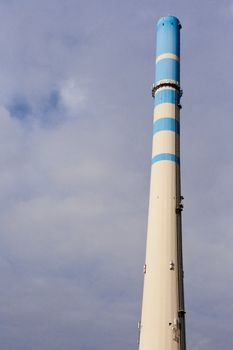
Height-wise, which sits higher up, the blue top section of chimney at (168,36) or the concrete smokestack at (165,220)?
the blue top section of chimney at (168,36)

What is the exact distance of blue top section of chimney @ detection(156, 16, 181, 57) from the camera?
55319mm

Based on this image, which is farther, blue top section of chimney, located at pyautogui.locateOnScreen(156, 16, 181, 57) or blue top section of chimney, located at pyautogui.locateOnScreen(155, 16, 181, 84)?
blue top section of chimney, located at pyautogui.locateOnScreen(156, 16, 181, 57)

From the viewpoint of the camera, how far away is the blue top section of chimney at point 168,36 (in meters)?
55.3

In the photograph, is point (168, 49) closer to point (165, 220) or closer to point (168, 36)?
point (168, 36)

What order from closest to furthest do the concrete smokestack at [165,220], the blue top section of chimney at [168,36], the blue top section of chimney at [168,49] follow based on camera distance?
the concrete smokestack at [165,220] → the blue top section of chimney at [168,49] → the blue top section of chimney at [168,36]

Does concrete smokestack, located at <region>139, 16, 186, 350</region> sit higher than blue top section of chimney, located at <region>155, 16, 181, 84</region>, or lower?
lower

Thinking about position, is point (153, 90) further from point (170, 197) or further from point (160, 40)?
point (170, 197)

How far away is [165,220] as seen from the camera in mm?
46969

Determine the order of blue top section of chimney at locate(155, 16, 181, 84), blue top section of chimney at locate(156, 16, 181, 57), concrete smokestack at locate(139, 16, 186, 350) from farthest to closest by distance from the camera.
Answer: blue top section of chimney at locate(156, 16, 181, 57), blue top section of chimney at locate(155, 16, 181, 84), concrete smokestack at locate(139, 16, 186, 350)

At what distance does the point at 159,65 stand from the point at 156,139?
9.07 m

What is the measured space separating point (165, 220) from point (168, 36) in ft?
69.5

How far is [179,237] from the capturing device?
155 feet

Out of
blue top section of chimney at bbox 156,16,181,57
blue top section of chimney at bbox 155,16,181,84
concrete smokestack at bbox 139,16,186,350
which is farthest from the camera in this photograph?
blue top section of chimney at bbox 156,16,181,57

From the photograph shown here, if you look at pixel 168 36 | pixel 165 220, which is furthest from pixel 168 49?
pixel 165 220
